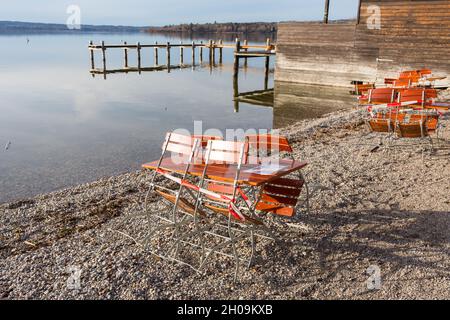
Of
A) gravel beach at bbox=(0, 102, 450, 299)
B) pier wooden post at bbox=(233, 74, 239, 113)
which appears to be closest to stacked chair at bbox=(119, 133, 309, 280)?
gravel beach at bbox=(0, 102, 450, 299)

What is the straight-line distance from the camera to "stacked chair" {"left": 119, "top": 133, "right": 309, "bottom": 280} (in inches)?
159

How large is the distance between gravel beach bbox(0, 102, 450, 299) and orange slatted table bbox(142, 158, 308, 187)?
0.73m

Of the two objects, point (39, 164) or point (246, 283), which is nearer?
point (246, 283)

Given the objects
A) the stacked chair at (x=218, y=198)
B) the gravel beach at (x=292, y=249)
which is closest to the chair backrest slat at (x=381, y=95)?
the gravel beach at (x=292, y=249)

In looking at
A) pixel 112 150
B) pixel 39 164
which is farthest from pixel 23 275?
pixel 112 150

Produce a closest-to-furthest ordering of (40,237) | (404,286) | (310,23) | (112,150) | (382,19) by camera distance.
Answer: (404,286) < (40,237) < (112,150) < (382,19) < (310,23)

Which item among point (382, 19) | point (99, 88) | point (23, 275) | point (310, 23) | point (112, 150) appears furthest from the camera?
point (99, 88)

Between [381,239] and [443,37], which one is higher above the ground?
[443,37]

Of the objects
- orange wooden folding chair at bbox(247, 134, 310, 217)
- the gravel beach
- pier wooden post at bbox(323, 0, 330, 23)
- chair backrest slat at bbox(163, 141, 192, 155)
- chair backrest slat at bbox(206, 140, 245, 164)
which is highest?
pier wooden post at bbox(323, 0, 330, 23)

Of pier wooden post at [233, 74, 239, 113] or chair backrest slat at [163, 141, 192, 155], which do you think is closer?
chair backrest slat at [163, 141, 192, 155]

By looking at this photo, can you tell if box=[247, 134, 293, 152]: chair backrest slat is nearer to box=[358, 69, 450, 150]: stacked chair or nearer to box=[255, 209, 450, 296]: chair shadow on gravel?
box=[255, 209, 450, 296]: chair shadow on gravel
